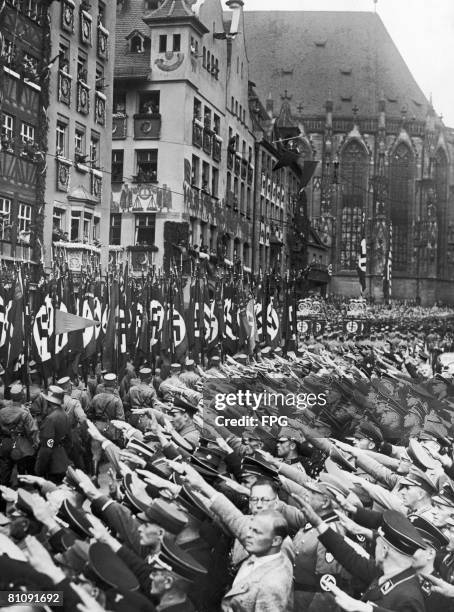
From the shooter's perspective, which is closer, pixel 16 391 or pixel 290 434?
pixel 290 434

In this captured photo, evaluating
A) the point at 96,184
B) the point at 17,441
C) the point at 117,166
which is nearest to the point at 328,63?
the point at 117,166

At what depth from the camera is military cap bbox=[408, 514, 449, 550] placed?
23.4 ft

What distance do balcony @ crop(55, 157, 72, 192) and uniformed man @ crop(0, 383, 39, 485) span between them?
9.65 metres

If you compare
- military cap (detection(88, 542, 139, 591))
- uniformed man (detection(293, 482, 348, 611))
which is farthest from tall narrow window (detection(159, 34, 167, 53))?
military cap (detection(88, 542, 139, 591))

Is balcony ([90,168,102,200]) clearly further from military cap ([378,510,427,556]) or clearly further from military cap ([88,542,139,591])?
military cap ([88,542,139,591])

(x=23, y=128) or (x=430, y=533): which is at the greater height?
(x=23, y=128)

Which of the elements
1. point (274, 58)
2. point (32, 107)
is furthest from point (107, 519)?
point (274, 58)

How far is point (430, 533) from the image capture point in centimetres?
719

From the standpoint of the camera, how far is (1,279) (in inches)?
740

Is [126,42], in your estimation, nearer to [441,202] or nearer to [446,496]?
[446,496]

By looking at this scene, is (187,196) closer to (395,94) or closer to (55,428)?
(395,94)

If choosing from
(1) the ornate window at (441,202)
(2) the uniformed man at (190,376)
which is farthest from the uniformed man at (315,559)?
(1) the ornate window at (441,202)

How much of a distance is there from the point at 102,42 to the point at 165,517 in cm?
1906

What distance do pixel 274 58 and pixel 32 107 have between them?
13.2m
